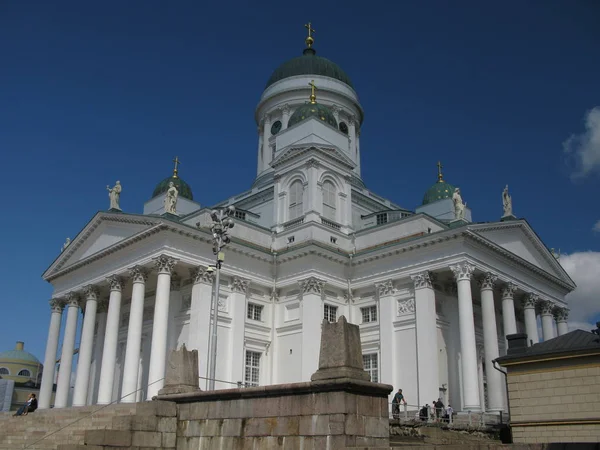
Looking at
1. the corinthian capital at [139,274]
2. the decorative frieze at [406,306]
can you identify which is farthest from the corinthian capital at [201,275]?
the decorative frieze at [406,306]

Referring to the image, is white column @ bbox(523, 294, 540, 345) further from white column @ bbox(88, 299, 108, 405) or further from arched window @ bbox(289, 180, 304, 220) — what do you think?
white column @ bbox(88, 299, 108, 405)

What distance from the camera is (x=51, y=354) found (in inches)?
1522

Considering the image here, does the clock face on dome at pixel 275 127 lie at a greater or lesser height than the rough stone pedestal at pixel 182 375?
greater

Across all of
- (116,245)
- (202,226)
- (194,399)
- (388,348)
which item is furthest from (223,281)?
(194,399)

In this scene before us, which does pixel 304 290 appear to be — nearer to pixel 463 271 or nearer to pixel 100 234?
pixel 463 271

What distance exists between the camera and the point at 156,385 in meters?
30.0

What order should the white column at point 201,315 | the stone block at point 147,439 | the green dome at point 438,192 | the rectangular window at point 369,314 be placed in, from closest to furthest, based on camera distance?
the stone block at point 147,439 < the white column at point 201,315 < the rectangular window at point 369,314 < the green dome at point 438,192

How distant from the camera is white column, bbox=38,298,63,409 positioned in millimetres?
37719

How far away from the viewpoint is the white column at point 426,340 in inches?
1222

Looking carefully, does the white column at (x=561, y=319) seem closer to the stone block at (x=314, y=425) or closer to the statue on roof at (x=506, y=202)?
the statue on roof at (x=506, y=202)

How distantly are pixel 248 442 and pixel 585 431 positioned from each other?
12.6 m

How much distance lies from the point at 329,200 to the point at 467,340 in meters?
12.5

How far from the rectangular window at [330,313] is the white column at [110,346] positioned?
11.2 m

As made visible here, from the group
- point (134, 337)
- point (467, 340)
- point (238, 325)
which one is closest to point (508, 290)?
point (467, 340)
